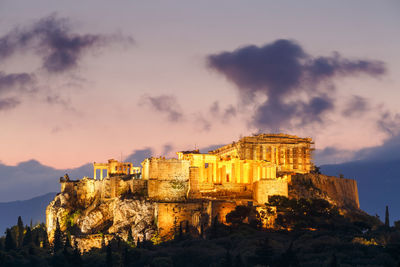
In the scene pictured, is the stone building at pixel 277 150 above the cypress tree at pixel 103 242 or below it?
above

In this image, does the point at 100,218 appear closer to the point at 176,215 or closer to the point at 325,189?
the point at 176,215

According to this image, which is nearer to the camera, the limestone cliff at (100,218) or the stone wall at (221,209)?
the stone wall at (221,209)

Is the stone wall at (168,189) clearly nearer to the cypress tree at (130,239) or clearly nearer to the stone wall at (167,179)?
the stone wall at (167,179)

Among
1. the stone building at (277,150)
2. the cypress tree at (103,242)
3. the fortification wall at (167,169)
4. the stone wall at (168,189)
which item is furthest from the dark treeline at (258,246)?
the stone building at (277,150)

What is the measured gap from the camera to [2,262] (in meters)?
69.7

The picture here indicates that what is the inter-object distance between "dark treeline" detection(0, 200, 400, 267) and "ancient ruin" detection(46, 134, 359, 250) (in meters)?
2.16

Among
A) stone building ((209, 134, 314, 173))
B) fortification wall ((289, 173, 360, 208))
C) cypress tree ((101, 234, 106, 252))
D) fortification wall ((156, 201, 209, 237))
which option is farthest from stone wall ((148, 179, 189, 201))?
stone building ((209, 134, 314, 173))

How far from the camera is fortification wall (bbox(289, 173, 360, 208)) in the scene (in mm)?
89669

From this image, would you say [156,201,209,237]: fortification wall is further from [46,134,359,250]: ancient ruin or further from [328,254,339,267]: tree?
[328,254,339,267]: tree

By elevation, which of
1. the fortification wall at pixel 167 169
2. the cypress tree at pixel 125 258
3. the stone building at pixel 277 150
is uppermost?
the stone building at pixel 277 150

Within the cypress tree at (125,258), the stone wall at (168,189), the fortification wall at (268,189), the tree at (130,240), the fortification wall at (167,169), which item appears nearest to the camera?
the cypress tree at (125,258)

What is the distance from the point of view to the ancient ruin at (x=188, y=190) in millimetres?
78875

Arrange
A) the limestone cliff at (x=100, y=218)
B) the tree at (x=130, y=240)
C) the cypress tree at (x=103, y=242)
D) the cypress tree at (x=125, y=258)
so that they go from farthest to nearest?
1. the limestone cliff at (x=100, y=218)
2. the cypress tree at (x=103, y=242)
3. the tree at (x=130, y=240)
4. the cypress tree at (x=125, y=258)

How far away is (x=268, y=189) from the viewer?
80625 mm
